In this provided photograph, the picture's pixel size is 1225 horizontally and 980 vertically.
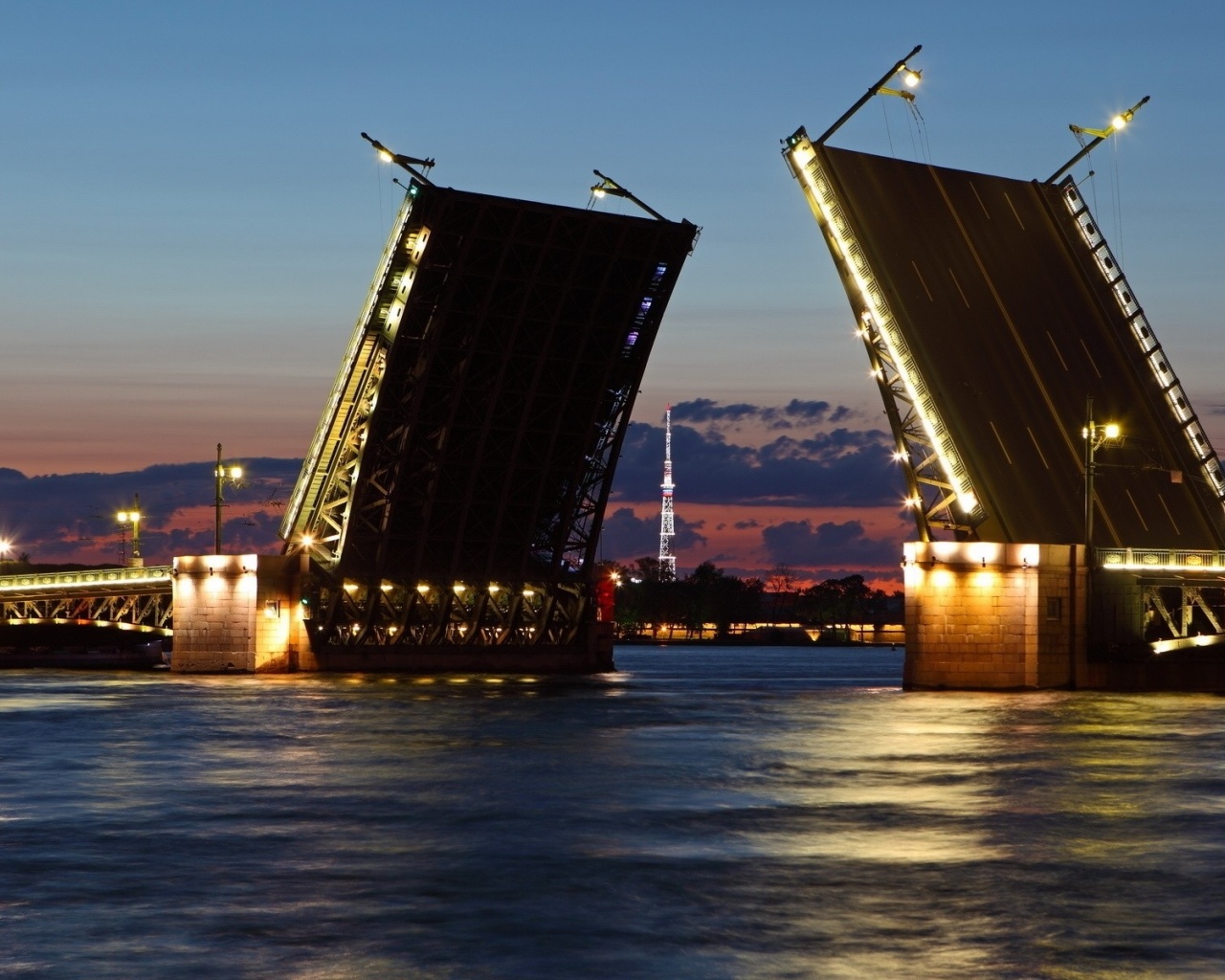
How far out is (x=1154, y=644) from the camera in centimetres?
5506

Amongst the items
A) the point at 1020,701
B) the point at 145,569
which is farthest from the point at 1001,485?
the point at 145,569

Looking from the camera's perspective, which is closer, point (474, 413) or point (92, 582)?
point (474, 413)

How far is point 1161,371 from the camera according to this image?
58.1 m

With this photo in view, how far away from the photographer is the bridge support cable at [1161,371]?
189ft

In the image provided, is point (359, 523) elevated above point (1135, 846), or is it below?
above

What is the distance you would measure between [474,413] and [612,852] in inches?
1624

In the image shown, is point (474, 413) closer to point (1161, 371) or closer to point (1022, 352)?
point (1022, 352)

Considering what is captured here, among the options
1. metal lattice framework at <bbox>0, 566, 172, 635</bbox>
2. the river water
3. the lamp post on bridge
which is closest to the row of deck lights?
the lamp post on bridge

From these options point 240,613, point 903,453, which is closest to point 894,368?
point 903,453

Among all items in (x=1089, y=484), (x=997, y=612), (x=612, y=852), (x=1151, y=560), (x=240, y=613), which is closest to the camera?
(x=612, y=852)

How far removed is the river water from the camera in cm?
1379

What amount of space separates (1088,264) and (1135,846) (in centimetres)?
4137

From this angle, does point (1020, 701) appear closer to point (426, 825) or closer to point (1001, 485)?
point (1001, 485)

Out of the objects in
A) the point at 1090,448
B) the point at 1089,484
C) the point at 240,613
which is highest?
the point at 1090,448
